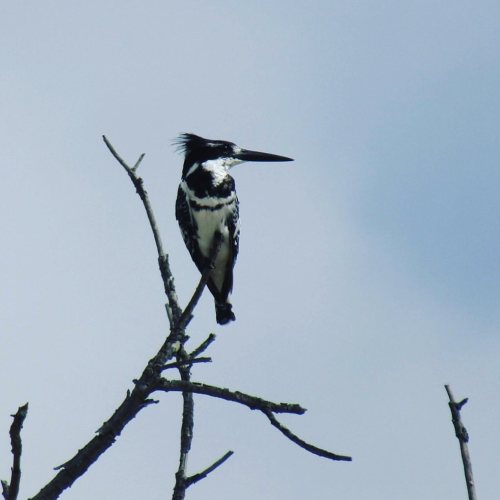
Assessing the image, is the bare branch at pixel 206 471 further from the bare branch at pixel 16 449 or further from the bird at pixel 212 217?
the bird at pixel 212 217

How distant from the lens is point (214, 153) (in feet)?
30.7

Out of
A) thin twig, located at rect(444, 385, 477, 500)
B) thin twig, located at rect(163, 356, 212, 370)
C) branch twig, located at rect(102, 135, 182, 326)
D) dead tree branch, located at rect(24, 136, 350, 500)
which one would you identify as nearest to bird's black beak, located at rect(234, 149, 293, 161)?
branch twig, located at rect(102, 135, 182, 326)

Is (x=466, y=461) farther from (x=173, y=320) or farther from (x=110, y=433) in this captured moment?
(x=173, y=320)

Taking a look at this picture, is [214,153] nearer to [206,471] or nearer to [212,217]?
[212,217]

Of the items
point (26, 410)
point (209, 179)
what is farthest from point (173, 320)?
point (209, 179)

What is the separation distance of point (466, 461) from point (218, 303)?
18.7 ft

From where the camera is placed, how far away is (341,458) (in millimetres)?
3447

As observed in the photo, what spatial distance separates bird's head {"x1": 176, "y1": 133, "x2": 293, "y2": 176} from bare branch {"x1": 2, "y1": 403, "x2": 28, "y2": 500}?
6.25m

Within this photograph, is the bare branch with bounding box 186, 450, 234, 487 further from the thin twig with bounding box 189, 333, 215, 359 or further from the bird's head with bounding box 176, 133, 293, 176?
the bird's head with bounding box 176, 133, 293, 176

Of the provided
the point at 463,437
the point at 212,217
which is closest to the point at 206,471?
the point at 463,437

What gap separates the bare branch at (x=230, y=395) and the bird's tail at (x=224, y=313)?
194 inches

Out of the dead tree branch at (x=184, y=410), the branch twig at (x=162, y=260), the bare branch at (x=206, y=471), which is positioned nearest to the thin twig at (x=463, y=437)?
the dead tree branch at (x=184, y=410)

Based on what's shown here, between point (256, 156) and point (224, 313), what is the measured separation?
65.4 inches

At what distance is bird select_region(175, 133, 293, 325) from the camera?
28.1 feet
